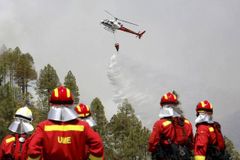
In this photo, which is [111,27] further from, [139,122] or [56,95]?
[56,95]

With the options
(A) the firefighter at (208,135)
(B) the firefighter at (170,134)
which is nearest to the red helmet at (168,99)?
(B) the firefighter at (170,134)

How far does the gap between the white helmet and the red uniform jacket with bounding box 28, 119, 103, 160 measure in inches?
111

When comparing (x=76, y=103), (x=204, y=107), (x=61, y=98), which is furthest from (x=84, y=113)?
(x=76, y=103)

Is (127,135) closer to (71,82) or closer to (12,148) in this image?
(71,82)

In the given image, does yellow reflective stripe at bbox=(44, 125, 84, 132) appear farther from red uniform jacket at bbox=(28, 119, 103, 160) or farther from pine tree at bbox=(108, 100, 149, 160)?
pine tree at bbox=(108, 100, 149, 160)

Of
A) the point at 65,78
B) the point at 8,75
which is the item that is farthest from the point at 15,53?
the point at 65,78

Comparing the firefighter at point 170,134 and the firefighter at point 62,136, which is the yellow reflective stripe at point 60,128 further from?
the firefighter at point 170,134

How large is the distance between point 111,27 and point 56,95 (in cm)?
7256

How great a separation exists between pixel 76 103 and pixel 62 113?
254 feet

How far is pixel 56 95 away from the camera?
9.20 m

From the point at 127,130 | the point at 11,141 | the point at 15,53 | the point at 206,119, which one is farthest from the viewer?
the point at 15,53

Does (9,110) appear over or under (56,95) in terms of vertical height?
over

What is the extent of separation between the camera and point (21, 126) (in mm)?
11914

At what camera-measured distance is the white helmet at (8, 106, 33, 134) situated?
11836 millimetres
